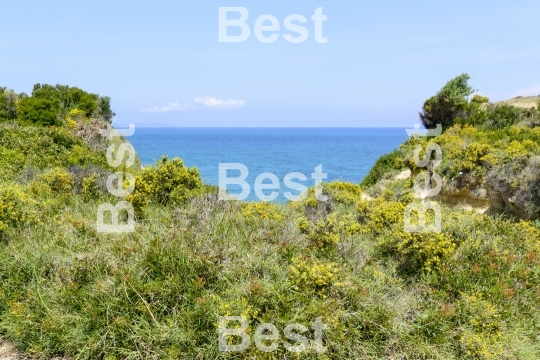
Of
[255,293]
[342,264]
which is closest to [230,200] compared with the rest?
[342,264]

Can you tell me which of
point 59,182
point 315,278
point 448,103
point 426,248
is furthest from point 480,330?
point 448,103

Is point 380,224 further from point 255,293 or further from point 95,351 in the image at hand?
point 95,351

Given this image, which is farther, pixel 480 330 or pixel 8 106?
pixel 8 106

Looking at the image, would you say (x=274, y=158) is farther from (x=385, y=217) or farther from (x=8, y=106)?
(x=385, y=217)

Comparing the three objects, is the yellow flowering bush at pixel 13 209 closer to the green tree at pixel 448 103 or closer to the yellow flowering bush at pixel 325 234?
the yellow flowering bush at pixel 325 234

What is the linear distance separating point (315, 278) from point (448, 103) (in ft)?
94.4

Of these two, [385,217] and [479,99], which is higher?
[479,99]

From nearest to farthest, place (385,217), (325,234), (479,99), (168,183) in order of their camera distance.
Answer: (325,234) < (385,217) < (168,183) < (479,99)

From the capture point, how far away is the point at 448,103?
97.8 ft

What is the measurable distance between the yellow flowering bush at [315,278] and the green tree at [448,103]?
89.9ft

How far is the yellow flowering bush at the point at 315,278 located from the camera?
175 inches

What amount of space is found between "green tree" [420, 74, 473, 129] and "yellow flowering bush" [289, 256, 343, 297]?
2740 cm

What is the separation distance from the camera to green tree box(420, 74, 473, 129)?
96.1 feet

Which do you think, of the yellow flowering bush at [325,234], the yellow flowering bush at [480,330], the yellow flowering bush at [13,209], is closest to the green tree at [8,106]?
the yellow flowering bush at [13,209]
